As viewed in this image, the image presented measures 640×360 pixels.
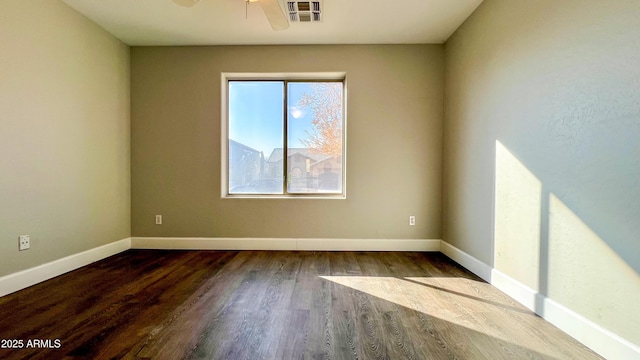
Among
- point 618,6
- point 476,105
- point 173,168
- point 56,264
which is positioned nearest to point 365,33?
point 476,105

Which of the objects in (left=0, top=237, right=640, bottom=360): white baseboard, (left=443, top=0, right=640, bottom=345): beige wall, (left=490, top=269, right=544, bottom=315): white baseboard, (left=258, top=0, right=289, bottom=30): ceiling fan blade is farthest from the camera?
(left=258, top=0, right=289, bottom=30): ceiling fan blade

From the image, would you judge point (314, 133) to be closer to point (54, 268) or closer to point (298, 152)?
point (298, 152)

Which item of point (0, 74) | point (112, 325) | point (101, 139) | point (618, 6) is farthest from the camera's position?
point (101, 139)

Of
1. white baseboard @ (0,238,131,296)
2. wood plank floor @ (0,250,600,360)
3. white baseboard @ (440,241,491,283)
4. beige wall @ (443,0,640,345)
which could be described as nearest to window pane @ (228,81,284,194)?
wood plank floor @ (0,250,600,360)

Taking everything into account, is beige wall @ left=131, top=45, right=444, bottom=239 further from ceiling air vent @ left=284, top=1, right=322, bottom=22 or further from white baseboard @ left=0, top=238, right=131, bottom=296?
ceiling air vent @ left=284, top=1, right=322, bottom=22

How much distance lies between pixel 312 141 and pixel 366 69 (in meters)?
1.16

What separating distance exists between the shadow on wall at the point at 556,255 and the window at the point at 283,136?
1.98 metres

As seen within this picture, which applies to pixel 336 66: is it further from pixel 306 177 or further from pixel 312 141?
pixel 306 177

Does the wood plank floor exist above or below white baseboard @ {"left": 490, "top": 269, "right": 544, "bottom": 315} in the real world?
below

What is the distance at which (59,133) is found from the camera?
9.45 feet

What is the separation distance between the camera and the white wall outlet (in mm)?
2523

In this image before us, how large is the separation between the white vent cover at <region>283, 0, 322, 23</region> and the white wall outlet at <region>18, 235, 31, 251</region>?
123 inches

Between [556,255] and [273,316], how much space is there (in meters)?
1.94

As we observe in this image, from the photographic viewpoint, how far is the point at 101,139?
11.2 feet
